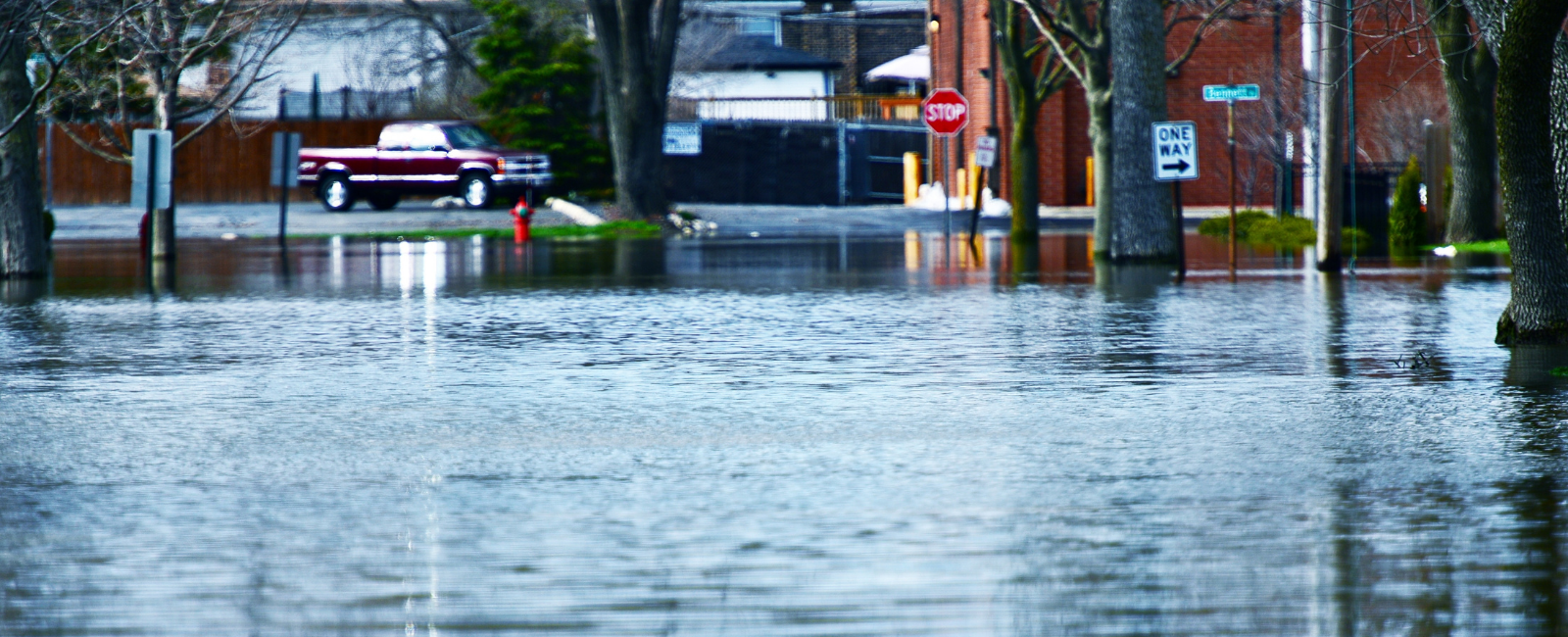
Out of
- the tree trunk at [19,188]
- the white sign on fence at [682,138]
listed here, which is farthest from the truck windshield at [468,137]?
the tree trunk at [19,188]

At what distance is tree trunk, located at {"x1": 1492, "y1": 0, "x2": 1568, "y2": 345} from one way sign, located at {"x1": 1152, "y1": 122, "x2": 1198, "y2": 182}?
9.36 metres

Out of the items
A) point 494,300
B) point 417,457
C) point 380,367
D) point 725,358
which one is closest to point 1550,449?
point 417,457

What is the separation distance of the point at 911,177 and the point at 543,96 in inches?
397

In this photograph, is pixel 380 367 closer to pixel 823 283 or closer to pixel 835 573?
pixel 835 573

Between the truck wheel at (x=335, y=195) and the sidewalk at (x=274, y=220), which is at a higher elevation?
the truck wheel at (x=335, y=195)

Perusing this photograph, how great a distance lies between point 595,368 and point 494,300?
6.90 m

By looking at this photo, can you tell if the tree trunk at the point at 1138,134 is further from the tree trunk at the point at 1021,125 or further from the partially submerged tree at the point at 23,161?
the partially submerged tree at the point at 23,161

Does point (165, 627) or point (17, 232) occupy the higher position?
point (17, 232)

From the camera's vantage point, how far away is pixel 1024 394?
438 inches

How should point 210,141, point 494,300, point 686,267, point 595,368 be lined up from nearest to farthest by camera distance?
1. point 595,368
2. point 494,300
3. point 686,267
4. point 210,141

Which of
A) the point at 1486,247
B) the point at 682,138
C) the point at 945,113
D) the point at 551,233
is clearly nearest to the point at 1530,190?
the point at 1486,247

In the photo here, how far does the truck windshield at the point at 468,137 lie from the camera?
150 ft

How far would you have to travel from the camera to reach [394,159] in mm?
45812

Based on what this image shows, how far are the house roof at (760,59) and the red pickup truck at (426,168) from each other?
2681cm
